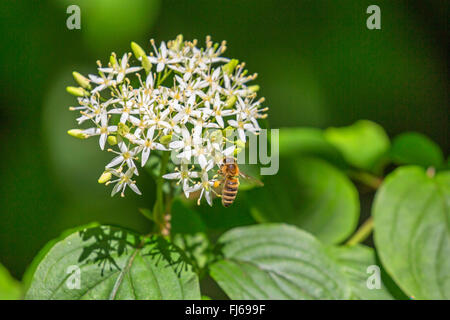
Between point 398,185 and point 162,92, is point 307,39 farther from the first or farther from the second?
point 162,92

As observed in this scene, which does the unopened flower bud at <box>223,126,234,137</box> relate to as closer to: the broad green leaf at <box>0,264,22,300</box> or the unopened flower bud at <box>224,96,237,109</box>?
the unopened flower bud at <box>224,96,237,109</box>

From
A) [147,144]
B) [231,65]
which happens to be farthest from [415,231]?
[147,144]

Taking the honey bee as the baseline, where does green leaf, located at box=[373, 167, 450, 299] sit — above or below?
below

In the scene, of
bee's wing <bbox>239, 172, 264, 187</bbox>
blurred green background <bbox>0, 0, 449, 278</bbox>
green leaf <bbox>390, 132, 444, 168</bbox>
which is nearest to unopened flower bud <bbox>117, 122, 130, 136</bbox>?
bee's wing <bbox>239, 172, 264, 187</bbox>

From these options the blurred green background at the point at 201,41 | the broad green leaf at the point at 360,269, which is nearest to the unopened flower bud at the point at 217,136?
the broad green leaf at the point at 360,269

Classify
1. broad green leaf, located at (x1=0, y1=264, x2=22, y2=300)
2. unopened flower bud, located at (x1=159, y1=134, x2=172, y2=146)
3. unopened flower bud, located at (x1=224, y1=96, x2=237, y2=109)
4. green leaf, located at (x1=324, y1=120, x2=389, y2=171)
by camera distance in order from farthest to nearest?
green leaf, located at (x1=324, y1=120, x2=389, y2=171) < broad green leaf, located at (x1=0, y1=264, x2=22, y2=300) < unopened flower bud, located at (x1=224, y1=96, x2=237, y2=109) < unopened flower bud, located at (x1=159, y1=134, x2=172, y2=146)

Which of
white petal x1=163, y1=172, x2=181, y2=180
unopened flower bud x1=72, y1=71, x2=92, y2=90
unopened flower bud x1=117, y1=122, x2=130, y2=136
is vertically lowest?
white petal x1=163, y1=172, x2=181, y2=180
